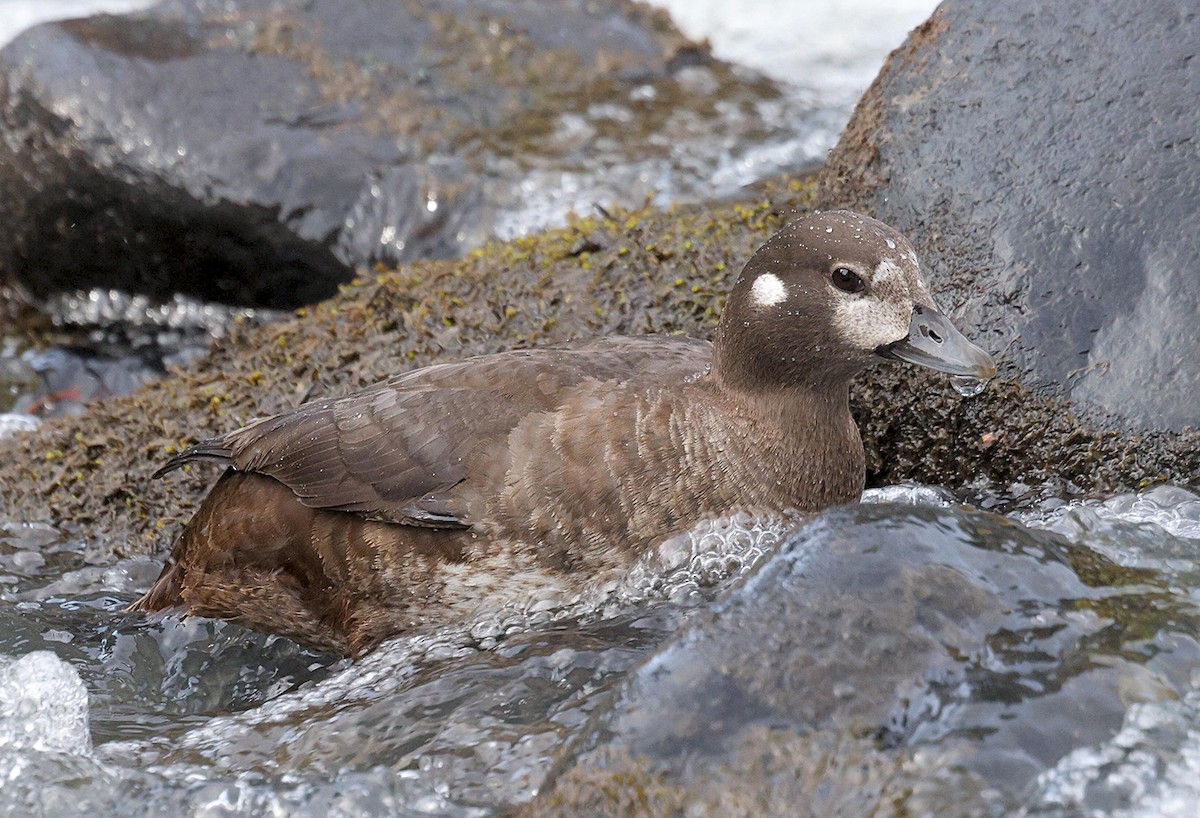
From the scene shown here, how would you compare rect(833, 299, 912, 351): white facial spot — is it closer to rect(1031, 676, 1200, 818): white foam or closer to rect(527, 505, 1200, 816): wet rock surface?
rect(527, 505, 1200, 816): wet rock surface

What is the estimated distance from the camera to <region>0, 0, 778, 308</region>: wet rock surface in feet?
25.3

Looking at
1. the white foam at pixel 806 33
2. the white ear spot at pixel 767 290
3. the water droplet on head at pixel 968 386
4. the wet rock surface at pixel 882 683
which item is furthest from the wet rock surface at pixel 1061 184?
the white foam at pixel 806 33

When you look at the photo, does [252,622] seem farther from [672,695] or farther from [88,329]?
[88,329]

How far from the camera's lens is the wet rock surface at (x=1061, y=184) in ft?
15.1

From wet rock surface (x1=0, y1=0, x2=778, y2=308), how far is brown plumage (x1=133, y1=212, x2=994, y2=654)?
314 centimetres

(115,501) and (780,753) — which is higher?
(115,501)

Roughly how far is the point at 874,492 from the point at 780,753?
2.33m

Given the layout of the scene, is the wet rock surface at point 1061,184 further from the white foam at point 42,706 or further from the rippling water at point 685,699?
the white foam at point 42,706

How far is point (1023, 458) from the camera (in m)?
4.73

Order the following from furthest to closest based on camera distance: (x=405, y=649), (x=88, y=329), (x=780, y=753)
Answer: (x=88, y=329)
(x=405, y=649)
(x=780, y=753)

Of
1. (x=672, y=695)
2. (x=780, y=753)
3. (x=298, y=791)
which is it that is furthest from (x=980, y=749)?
(x=298, y=791)

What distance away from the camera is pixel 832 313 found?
14.3 ft

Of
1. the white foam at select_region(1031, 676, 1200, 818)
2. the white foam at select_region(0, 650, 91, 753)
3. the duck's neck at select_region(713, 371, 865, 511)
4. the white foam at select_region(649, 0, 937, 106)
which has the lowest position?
the white foam at select_region(1031, 676, 1200, 818)

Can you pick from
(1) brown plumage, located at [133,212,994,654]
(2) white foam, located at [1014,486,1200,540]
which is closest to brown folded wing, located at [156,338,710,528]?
(1) brown plumage, located at [133,212,994,654]
